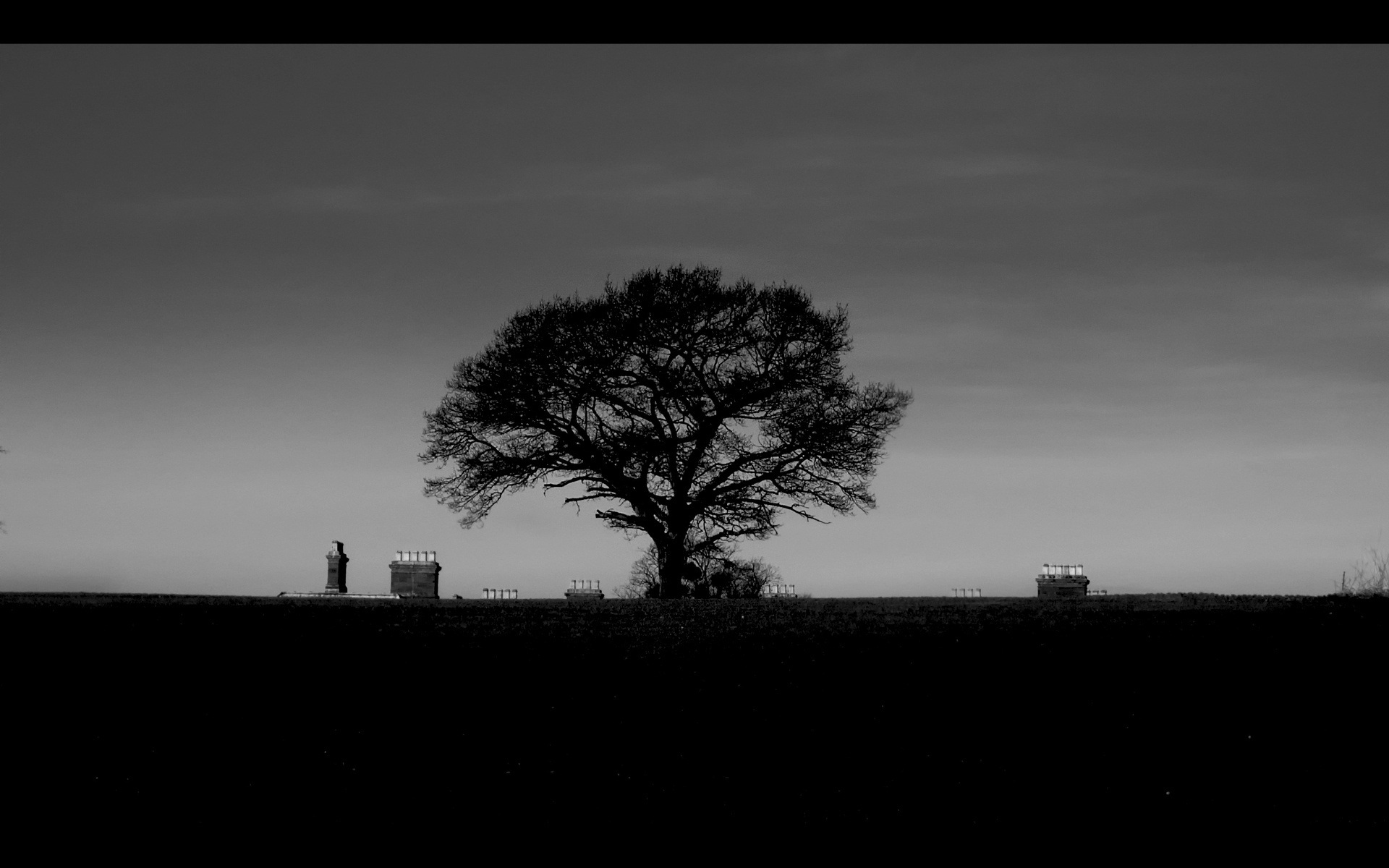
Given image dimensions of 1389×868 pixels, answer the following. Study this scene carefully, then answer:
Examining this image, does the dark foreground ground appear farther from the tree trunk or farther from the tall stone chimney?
the tall stone chimney

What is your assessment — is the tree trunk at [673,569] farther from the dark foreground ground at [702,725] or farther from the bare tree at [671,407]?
the dark foreground ground at [702,725]

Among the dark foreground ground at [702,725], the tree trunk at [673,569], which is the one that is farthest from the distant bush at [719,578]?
the dark foreground ground at [702,725]

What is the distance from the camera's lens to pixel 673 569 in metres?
29.1

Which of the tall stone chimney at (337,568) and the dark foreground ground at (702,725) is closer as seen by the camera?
the dark foreground ground at (702,725)

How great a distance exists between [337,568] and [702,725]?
33.9 metres

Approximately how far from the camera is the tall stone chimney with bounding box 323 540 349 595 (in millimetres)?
37844

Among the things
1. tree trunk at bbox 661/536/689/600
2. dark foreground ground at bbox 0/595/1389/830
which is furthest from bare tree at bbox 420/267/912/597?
dark foreground ground at bbox 0/595/1389/830

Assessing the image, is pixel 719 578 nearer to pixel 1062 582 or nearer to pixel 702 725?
pixel 1062 582

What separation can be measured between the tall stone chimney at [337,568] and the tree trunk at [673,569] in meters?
14.8

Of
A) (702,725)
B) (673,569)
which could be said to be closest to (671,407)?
(673,569)

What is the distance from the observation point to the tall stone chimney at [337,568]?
37.8 meters
